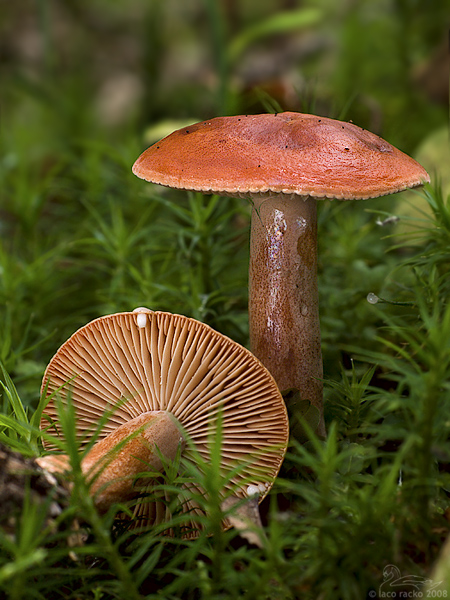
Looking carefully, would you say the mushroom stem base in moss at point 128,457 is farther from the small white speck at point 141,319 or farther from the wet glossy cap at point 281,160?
the wet glossy cap at point 281,160

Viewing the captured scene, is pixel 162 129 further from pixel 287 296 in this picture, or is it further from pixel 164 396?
pixel 164 396

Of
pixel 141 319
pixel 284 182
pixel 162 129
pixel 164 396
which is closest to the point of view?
pixel 284 182

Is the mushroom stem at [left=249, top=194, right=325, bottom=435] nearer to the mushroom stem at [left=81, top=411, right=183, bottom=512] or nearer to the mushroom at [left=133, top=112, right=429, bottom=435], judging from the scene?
the mushroom at [left=133, top=112, right=429, bottom=435]

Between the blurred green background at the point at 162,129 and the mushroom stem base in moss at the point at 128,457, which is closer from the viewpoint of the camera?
the mushroom stem base in moss at the point at 128,457

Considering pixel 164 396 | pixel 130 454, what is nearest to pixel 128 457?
pixel 130 454

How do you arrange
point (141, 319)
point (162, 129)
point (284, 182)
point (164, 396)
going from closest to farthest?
1. point (284, 182)
2. point (141, 319)
3. point (164, 396)
4. point (162, 129)

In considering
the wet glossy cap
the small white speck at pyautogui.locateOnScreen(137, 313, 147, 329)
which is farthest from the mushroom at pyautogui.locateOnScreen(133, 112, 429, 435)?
the small white speck at pyautogui.locateOnScreen(137, 313, 147, 329)

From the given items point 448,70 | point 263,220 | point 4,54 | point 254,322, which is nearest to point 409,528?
point 254,322

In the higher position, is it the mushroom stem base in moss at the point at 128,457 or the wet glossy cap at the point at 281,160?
the wet glossy cap at the point at 281,160

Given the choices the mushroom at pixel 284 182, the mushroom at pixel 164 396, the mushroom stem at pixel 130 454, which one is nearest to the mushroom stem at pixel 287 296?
the mushroom at pixel 284 182
